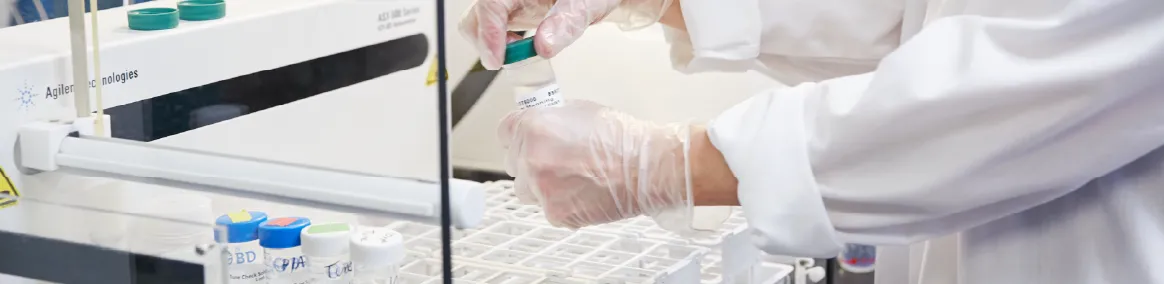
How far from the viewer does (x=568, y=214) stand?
3.38 feet

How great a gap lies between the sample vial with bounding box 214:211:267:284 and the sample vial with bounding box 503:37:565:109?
0.94 feet

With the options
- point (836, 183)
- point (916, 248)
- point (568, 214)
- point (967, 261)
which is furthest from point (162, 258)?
point (916, 248)

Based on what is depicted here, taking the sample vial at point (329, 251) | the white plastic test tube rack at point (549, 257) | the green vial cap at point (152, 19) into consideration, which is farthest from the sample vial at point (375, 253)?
the green vial cap at point (152, 19)

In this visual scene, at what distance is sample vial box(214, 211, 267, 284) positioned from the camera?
2.58 ft

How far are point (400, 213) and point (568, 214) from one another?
0.36m

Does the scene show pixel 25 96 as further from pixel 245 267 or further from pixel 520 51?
pixel 520 51

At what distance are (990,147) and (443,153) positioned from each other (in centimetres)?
43

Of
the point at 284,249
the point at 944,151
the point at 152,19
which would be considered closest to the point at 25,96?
the point at 152,19

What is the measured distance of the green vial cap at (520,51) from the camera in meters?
1.03

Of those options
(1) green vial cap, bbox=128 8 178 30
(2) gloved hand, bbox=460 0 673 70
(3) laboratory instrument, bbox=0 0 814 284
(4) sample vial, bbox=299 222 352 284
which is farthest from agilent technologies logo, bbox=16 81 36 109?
(2) gloved hand, bbox=460 0 673 70

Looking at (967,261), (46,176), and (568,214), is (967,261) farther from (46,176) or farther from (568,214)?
(46,176)

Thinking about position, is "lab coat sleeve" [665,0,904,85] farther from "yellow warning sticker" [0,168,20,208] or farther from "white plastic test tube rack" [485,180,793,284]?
"yellow warning sticker" [0,168,20,208]

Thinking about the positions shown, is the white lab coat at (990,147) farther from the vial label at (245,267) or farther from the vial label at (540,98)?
the vial label at (245,267)

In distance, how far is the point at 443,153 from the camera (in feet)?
1.98
